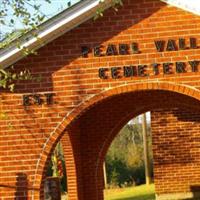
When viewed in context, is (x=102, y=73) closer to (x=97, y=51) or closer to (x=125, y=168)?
(x=97, y=51)

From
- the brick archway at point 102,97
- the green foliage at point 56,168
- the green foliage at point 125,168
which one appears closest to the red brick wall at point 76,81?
the brick archway at point 102,97

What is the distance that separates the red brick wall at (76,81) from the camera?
1012 cm

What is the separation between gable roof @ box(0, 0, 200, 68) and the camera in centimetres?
977

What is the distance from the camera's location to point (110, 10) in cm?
1032

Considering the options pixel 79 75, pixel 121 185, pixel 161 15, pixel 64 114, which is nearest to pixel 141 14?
pixel 161 15

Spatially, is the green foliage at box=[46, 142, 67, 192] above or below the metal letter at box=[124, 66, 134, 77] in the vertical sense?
below

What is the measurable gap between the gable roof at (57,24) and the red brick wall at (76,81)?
19 cm

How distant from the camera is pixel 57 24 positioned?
982 centimetres

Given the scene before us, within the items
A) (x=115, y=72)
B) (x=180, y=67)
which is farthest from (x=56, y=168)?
(x=180, y=67)

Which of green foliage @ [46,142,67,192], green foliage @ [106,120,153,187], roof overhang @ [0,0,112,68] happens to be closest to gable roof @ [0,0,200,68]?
roof overhang @ [0,0,112,68]

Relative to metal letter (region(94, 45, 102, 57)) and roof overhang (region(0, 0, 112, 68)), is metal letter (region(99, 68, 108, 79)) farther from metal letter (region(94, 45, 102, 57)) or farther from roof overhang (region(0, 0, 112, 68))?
roof overhang (region(0, 0, 112, 68))

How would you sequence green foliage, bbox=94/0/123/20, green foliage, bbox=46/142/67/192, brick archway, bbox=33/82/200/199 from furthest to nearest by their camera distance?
green foliage, bbox=46/142/67/192 → brick archway, bbox=33/82/200/199 → green foliage, bbox=94/0/123/20

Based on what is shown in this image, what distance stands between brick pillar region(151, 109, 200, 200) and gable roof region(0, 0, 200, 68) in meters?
7.71

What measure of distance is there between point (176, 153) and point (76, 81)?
8.08m
